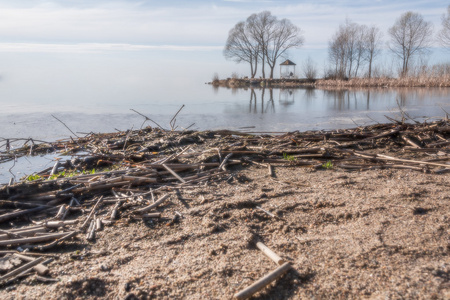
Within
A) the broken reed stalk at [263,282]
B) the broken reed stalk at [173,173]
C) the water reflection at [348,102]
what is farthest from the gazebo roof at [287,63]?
the broken reed stalk at [263,282]

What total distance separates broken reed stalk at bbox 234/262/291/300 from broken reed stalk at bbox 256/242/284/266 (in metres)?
0.08

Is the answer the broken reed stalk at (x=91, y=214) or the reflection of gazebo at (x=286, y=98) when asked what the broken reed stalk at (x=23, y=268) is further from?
the reflection of gazebo at (x=286, y=98)

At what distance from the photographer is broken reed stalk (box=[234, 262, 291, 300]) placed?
2094 mm

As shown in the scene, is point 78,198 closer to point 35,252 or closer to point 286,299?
point 35,252

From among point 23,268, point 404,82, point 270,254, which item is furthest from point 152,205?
point 404,82

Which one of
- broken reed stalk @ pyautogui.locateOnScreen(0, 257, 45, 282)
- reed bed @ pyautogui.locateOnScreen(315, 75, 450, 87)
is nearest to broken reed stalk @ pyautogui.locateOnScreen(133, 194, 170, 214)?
broken reed stalk @ pyautogui.locateOnScreen(0, 257, 45, 282)

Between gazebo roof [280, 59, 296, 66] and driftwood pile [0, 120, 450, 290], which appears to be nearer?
driftwood pile [0, 120, 450, 290]

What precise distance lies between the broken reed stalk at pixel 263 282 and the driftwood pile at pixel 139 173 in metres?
1.23

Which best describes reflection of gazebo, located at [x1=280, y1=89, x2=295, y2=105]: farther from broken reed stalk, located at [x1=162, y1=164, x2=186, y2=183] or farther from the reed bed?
broken reed stalk, located at [x1=162, y1=164, x2=186, y2=183]

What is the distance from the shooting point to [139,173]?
4.34m

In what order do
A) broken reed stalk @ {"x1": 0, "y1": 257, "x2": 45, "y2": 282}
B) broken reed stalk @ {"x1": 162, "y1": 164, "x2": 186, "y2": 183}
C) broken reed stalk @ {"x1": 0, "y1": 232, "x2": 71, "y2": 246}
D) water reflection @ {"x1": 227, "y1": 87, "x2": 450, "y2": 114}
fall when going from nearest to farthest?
1. broken reed stalk @ {"x1": 0, "y1": 257, "x2": 45, "y2": 282}
2. broken reed stalk @ {"x1": 0, "y1": 232, "x2": 71, "y2": 246}
3. broken reed stalk @ {"x1": 162, "y1": 164, "x2": 186, "y2": 183}
4. water reflection @ {"x1": 227, "y1": 87, "x2": 450, "y2": 114}

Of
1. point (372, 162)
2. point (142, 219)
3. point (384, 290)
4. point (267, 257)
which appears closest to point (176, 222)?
point (142, 219)

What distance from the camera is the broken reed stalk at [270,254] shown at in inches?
94.4

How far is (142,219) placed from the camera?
3.22 m
